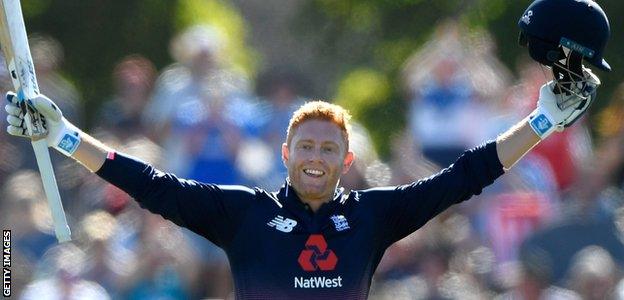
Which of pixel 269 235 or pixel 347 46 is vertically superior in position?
pixel 347 46

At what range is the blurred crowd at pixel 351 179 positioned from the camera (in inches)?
391

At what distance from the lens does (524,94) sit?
10.8 meters

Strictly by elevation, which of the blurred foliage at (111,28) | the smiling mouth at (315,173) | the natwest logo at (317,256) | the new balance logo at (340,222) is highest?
the blurred foliage at (111,28)

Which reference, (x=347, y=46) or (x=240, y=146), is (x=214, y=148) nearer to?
(x=240, y=146)

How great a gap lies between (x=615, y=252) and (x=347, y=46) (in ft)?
9.46

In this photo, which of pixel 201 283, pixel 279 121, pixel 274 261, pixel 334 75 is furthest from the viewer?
pixel 334 75

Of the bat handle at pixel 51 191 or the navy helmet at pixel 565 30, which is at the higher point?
the navy helmet at pixel 565 30

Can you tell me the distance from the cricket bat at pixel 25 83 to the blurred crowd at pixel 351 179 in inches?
141

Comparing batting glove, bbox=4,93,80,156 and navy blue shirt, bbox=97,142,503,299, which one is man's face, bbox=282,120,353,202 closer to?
navy blue shirt, bbox=97,142,503,299

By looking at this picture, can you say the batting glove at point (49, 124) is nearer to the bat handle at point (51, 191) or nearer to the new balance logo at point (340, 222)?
the bat handle at point (51, 191)

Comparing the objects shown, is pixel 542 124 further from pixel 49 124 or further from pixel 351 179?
pixel 351 179

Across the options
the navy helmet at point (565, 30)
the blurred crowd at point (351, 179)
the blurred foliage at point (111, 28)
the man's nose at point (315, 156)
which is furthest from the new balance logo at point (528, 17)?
the blurred foliage at point (111, 28)

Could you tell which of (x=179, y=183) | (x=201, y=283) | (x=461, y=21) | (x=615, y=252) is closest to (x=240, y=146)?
(x=201, y=283)

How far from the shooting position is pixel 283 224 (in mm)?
6371
